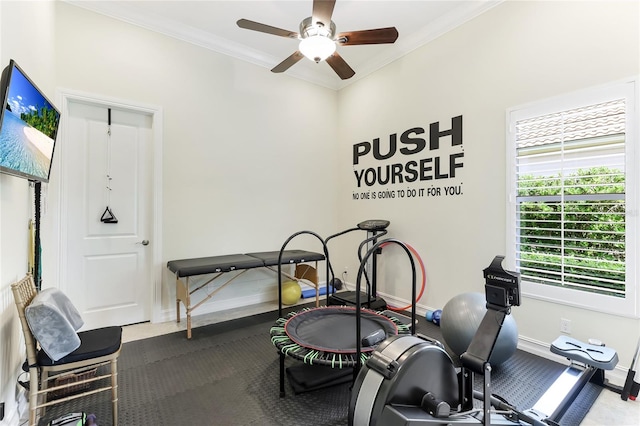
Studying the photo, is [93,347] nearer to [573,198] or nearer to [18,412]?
[18,412]

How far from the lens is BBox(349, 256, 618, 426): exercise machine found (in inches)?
56.7

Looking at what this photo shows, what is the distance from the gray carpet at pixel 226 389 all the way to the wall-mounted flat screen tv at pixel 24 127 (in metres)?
1.72

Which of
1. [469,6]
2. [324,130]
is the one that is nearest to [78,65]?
[324,130]

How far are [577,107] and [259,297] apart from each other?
14.1 ft

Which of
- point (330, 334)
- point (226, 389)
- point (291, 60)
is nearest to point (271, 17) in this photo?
point (291, 60)

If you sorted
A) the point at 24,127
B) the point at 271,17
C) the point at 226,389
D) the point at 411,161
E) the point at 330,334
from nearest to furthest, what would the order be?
1. the point at 24,127
2. the point at 226,389
3. the point at 330,334
4. the point at 271,17
5. the point at 411,161

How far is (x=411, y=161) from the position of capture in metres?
4.13

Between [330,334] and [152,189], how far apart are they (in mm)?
2819

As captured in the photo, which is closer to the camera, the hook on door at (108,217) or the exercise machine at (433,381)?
the exercise machine at (433,381)

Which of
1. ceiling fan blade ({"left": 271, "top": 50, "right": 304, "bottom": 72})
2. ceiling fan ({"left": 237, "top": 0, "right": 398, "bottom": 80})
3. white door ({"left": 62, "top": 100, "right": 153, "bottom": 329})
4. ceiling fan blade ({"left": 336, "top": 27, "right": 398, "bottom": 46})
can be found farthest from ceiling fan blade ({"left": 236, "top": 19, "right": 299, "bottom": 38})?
white door ({"left": 62, "top": 100, "right": 153, "bottom": 329})

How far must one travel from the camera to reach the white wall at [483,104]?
2541 millimetres

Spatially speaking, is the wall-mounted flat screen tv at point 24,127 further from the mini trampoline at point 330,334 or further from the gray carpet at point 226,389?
the mini trampoline at point 330,334

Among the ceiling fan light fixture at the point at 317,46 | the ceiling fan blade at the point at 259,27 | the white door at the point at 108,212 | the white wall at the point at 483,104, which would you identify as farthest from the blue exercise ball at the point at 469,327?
the white door at the point at 108,212

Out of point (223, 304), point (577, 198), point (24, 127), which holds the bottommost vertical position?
point (223, 304)
